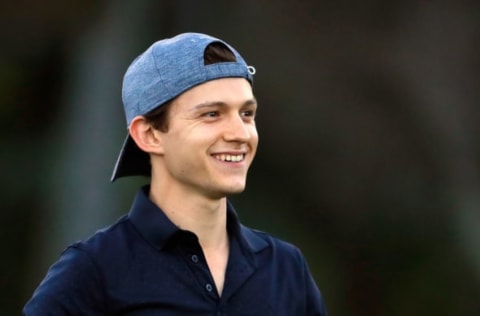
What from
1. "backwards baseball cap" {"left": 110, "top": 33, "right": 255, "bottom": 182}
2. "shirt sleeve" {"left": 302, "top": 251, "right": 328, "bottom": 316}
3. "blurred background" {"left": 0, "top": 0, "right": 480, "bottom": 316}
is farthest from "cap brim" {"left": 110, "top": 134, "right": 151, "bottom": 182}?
"blurred background" {"left": 0, "top": 0, "right": 480, "bottom": 316}

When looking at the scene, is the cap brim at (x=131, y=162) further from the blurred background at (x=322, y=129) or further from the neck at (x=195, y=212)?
the blurred background at (x=322, y=129)

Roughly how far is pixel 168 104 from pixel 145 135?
0.11m

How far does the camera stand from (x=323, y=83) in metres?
7.70

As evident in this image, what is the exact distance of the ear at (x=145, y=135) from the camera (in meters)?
2.92

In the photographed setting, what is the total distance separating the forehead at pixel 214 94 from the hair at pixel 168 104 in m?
0.04

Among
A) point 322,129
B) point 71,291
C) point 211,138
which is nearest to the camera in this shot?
point 71,291

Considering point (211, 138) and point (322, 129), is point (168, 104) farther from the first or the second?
point (322, 129)

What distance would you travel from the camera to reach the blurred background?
7527mm

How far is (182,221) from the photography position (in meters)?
2.90

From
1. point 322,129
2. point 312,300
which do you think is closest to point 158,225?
point 312,300

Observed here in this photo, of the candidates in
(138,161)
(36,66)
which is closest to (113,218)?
(36,66)

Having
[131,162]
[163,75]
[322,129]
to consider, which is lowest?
[322,129]

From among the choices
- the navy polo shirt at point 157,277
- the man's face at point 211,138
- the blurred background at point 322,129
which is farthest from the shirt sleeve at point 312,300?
the blurred background at point 322,129

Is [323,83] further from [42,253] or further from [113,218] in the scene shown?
[42,253]
